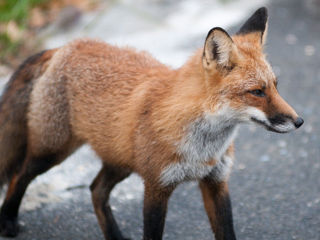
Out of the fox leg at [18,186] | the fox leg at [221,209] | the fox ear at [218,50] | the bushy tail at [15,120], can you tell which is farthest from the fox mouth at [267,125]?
the bushy tail at [15,120]

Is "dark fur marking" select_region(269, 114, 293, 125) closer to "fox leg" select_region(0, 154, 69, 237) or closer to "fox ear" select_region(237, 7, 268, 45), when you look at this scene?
"fox ear" select_region(237, 7, 268, 45)

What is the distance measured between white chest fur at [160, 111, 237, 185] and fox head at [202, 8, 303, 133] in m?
0.18

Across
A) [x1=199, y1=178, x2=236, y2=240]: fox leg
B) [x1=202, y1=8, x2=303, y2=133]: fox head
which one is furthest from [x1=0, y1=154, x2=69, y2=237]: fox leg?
[x1=202, y1=8, x2=303, y2=133]: fox head

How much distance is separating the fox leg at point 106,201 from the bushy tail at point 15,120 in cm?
76

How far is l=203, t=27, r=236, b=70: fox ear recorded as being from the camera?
3.50m

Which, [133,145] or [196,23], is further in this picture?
A: [196,23]

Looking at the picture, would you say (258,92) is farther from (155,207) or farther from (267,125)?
(155,207)

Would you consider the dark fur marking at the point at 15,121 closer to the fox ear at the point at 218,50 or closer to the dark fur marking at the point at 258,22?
the fox ear at the point at 218,50

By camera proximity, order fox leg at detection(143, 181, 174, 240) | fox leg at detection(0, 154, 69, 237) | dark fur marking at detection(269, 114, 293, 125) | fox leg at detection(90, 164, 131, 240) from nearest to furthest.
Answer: dark fur marking at detection(269, 114, 293, 125), fox leg at detection(143, 181, 174, 240), fox leg at detection(0, 154, 69, 237), fox leg at detection(90, 164, 131, 240)

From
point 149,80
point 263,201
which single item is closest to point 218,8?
point 263,201

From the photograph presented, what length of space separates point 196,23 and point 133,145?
19.7 ft

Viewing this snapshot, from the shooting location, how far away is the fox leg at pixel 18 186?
4.48m

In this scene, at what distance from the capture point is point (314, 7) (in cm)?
1042

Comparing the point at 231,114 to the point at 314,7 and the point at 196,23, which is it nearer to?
the point at 196,23
